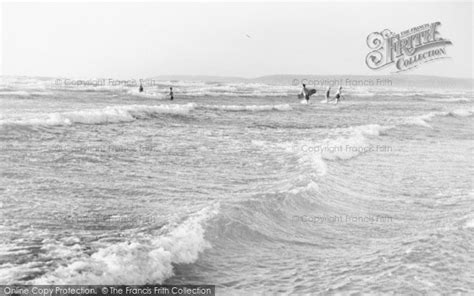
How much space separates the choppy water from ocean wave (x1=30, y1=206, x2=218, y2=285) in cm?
2

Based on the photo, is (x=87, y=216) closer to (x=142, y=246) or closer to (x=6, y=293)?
(x=142, y=246)

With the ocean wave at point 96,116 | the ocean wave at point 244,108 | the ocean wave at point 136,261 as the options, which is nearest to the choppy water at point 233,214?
the ocean wave at point 136,261

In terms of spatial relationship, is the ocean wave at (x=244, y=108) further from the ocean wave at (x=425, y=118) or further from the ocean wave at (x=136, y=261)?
the ocean wave at (x=136, y=261)

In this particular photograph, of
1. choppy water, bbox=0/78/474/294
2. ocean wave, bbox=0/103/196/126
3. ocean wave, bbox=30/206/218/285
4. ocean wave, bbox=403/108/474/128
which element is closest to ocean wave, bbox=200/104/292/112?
ocean wave, bbox=0/103/196/126

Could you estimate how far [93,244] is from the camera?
17.7ft

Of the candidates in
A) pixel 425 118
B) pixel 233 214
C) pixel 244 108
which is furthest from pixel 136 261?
pixel 244 108

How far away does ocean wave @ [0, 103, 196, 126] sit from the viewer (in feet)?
52.1

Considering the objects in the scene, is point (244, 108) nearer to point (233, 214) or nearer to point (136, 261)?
point (233, 214)

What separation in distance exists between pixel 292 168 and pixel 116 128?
28.4 ft

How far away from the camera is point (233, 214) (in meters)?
7.07

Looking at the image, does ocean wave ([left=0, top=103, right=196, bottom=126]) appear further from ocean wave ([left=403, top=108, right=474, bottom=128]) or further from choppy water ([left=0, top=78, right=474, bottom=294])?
ocean wave ([left=403, top=108, right=474, bottom=128])

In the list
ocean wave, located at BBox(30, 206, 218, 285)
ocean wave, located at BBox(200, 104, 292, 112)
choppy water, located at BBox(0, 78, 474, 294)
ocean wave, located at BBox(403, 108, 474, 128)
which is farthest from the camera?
ocean wave, located at BBox(200, 104, 292, 112)

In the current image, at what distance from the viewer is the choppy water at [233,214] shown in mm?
4891

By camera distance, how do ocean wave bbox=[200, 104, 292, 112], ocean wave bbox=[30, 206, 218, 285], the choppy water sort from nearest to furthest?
ocean wave bbox=[30, 206, 218, 285]
the choppy water
ocean wave bbox=[200, 104, 292, 112]
